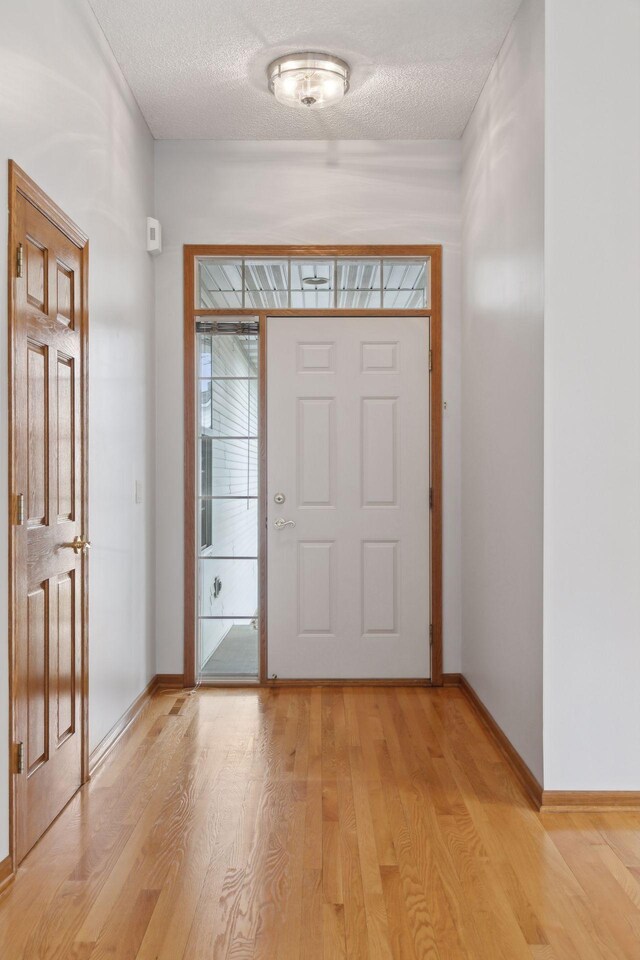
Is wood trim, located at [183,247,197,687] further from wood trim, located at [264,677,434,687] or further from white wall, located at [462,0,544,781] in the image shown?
white wall, located at [462,0,544,781]

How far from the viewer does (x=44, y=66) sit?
2.64 m

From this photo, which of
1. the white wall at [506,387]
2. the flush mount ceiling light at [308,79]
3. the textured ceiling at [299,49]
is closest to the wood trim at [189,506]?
the textured ceiling at [299,49]

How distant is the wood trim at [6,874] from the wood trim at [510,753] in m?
1.76

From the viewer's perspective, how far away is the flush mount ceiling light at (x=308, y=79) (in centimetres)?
359

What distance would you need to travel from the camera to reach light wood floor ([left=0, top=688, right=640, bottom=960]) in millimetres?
2002

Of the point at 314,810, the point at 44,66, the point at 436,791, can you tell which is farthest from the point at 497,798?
the point at 44,66

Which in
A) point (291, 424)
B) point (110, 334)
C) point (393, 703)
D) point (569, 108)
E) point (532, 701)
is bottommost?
point (393, 703)

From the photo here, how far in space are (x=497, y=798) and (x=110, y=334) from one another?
2.50 meters

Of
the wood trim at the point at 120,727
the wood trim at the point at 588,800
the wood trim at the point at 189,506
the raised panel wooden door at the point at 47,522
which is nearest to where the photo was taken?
the raised panel wooden door at the point at 47,522

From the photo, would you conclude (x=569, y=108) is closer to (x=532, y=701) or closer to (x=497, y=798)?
(x=532, y=701)

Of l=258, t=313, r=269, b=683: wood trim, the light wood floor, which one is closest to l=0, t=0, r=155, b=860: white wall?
the light wood floor

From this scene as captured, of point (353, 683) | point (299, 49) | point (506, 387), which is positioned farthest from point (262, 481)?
point (299, 49)

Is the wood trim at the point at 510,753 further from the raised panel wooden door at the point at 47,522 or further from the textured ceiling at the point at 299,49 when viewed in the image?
the textured ceiling at the point at 299,49

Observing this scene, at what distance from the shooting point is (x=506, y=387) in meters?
3.40
